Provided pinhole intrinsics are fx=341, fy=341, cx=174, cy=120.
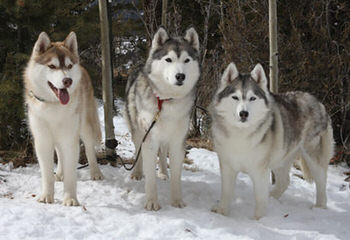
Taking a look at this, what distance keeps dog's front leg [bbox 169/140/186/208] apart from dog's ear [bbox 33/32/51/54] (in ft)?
5.78

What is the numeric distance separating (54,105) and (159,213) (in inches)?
63.6

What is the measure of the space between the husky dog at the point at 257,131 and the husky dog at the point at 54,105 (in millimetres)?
1595

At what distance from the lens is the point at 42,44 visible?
11.9 feet

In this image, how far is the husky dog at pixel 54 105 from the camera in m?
3.51

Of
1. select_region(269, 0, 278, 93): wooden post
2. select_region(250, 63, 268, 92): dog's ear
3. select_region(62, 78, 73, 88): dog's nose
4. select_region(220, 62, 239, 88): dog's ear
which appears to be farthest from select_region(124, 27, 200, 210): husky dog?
select_region(269, 0, 278, 93): wooden post

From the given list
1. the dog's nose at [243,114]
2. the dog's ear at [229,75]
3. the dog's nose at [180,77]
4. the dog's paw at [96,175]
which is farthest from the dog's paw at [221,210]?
the dog's paw at [96,175]

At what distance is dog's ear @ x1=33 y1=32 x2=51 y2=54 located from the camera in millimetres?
3582

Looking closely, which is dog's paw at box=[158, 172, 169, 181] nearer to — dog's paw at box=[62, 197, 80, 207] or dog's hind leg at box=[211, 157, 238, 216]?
dog's hind leg at box=[211, 157, 238, 216]

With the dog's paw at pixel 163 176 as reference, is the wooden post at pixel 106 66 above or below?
above

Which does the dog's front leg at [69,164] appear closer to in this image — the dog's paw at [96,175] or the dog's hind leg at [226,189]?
the dog's paw at [96,175]

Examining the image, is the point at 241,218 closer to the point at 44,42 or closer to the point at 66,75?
the point at 66,75

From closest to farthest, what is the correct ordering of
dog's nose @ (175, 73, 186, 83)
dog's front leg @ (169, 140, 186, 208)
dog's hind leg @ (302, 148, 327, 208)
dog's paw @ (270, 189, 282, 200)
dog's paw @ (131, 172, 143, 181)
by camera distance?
dog's nose @ (175, 73, 186, 83), dog's front leg @ (169, 140, 186, 208), dog's hind leg @ (302, 148, 327, 208), dog's paw @ (270, 189, 282, 200), dog's paw @ (131, 172, 143, 181)

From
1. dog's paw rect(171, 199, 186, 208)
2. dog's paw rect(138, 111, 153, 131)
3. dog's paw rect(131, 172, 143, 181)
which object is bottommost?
dog's paw rect(171, 199, 186, 208)

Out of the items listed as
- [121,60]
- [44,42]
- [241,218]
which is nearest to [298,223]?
[241,218]
